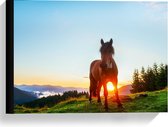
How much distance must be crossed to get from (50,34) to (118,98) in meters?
0.35

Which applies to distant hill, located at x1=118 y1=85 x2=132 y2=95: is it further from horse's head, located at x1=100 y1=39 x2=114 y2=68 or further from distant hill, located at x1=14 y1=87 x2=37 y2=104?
distant hill, located at x1=14 y1=87 x2=37 y2=104

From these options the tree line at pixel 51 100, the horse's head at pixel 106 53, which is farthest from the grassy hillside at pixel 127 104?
the horse's head at pixel 106 53

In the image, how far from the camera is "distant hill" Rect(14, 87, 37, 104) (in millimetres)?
1540

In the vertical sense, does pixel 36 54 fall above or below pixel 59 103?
above

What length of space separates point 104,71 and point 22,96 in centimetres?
32

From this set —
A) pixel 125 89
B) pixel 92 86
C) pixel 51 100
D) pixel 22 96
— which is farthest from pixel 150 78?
pixel 22 96

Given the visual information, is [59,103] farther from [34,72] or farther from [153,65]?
[153,65]

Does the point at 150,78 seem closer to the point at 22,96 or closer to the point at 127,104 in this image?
the point at 127,104

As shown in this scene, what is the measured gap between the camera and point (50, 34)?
158 centimetres

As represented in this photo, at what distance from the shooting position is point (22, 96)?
5.06 feet

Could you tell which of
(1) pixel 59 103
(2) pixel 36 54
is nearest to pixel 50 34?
(2) pixel 36 54

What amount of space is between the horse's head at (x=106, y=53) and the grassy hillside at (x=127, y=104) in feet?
0.42

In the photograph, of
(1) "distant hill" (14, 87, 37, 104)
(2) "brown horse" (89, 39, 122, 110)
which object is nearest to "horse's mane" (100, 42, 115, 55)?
(2) "brown horse" (89, 39, 122, 110)

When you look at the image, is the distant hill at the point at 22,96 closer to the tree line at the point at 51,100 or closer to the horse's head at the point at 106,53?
the tree line at the point at 51,100
